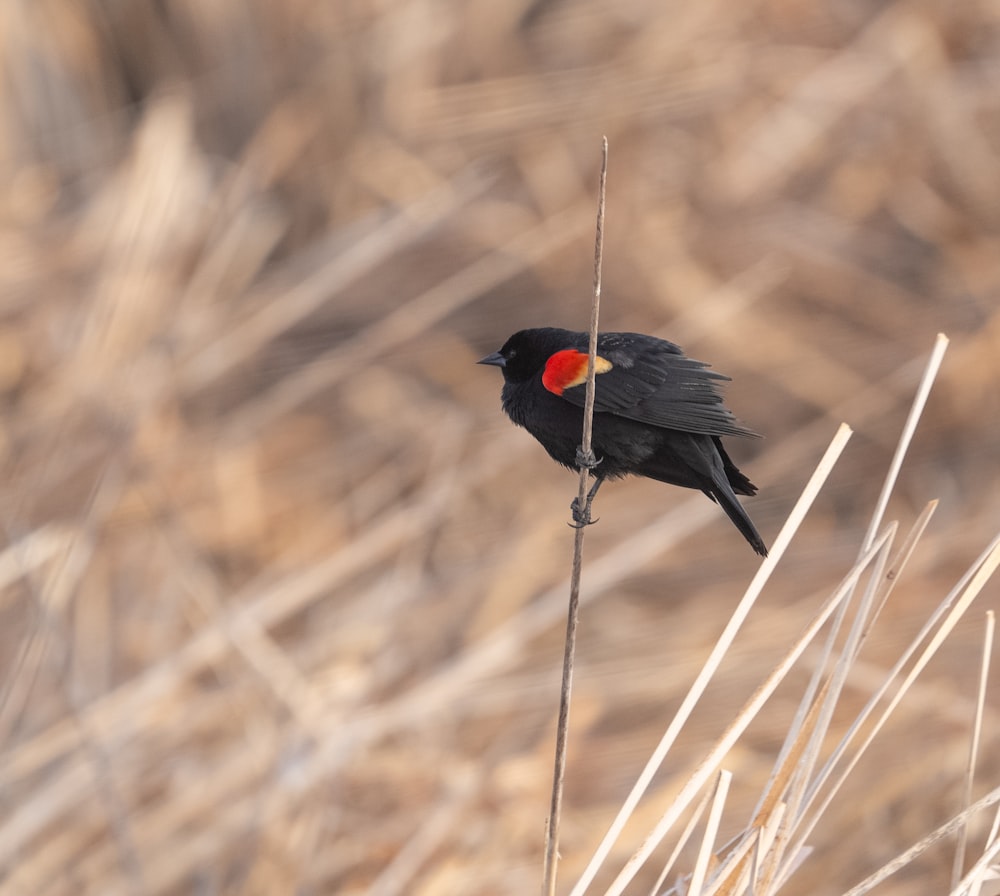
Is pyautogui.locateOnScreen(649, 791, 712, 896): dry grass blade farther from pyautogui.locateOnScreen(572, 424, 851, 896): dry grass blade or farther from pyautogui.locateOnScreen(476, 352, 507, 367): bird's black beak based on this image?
pyautogui.locateOnScreen(476, 352, 507, 367): bird's black beak

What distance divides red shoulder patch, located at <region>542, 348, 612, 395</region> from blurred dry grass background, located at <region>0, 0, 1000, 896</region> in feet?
4.08

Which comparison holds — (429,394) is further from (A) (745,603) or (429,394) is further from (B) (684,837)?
(A) (745,603)

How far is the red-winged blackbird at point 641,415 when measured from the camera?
1487mm

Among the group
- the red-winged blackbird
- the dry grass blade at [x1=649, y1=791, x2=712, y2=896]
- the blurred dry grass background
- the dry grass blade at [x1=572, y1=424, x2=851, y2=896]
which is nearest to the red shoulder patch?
the red-winged blackbird

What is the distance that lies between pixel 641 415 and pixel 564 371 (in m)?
0.25

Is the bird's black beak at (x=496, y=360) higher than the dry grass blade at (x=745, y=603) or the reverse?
higher

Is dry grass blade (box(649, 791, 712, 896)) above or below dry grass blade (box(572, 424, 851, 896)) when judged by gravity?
below

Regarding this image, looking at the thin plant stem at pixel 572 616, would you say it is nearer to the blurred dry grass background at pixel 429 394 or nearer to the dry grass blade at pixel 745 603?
the dry grass blade at pixel 745 603

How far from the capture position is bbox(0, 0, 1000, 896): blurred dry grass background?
2.88m

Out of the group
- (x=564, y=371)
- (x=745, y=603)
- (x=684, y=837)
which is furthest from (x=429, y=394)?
(x=745, y=603)

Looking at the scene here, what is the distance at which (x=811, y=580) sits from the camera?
379cm

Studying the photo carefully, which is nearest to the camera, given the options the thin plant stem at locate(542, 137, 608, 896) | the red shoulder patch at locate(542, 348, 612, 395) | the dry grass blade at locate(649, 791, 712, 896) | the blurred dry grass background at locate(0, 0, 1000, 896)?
the thin plant stem at locate(542, 137, 608, 896)

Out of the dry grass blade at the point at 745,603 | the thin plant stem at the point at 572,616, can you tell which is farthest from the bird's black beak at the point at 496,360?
the dry grass blade at the point at 745,603

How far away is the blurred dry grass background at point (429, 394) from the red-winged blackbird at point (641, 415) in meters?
1.21
